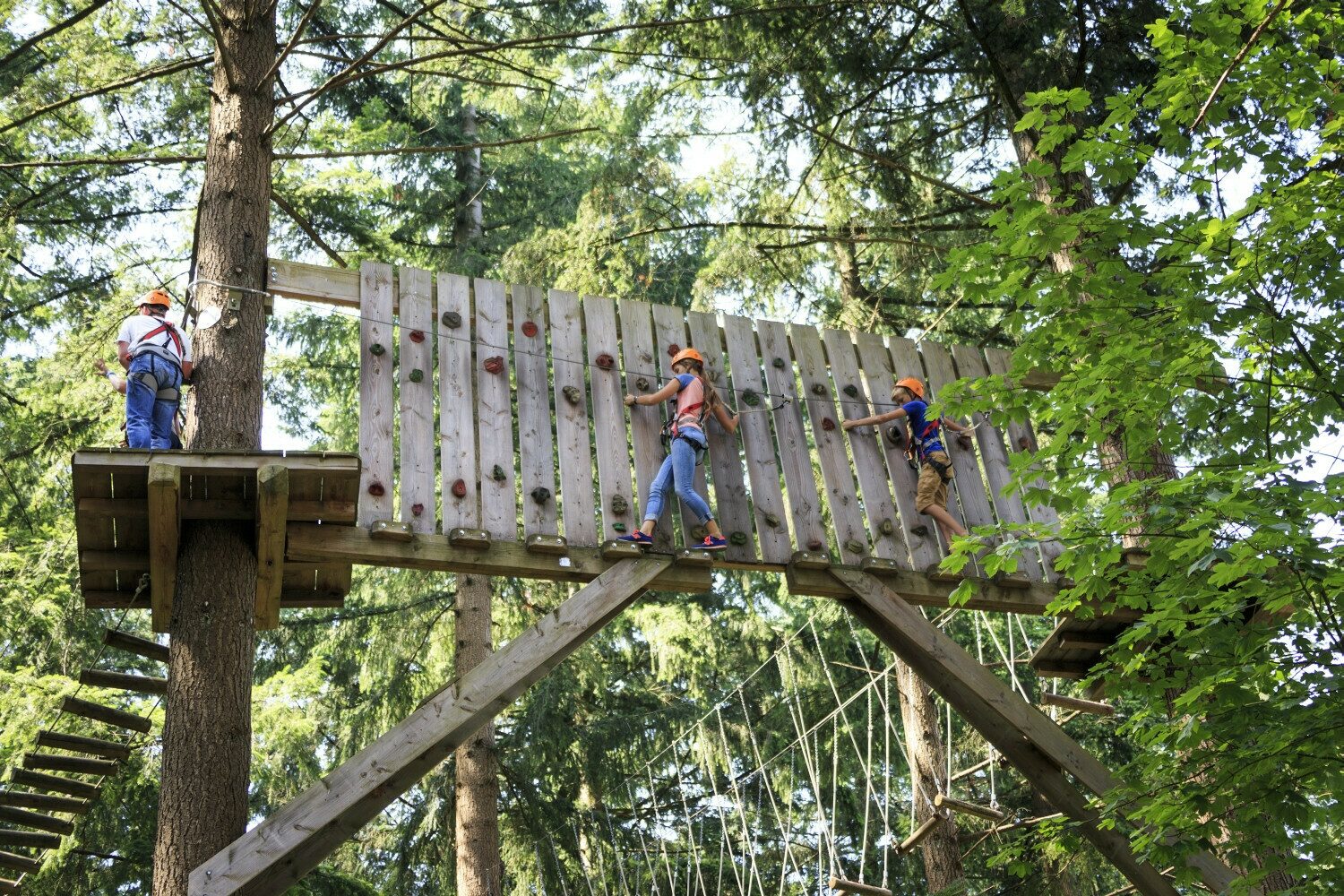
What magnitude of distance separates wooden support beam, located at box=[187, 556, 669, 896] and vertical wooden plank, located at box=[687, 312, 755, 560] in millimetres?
780

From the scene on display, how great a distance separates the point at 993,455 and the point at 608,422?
7.42 ft

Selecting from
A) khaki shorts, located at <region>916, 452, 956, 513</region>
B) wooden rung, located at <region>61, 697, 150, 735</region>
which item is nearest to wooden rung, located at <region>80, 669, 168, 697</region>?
wooden rung, located at <region>61, 697, 150, 735</region>

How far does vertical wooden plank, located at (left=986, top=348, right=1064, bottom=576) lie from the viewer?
6770 millimetres

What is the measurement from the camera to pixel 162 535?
5.23 metres

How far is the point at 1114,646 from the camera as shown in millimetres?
5453

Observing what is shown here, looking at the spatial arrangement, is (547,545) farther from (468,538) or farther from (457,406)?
(457,406)

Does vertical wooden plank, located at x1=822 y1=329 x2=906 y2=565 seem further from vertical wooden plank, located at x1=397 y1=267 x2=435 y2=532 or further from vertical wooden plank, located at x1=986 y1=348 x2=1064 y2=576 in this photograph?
vertical wooden plank, located at x1=397 y1=267 x2=435 y2=532

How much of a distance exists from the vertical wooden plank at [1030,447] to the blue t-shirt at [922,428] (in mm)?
447

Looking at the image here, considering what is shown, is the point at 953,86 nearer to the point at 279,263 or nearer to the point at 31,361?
the point at 279,263

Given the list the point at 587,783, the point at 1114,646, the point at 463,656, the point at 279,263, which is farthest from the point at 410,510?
the point at 587,783

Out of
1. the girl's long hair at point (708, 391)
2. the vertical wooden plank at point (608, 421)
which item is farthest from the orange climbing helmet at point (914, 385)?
the vertical wooden plank at point (608, 421)

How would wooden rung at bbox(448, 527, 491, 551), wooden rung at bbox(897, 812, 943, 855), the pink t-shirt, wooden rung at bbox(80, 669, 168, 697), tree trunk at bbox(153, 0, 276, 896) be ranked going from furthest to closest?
wooden rung at bbox(897, 812, 943, 855) → the pink t-shirt → wooden rung at bbox(80, 669, 168, 697) → wooden rung at bbox(448, 527, 491, 551) → tree trunk at bbox(153, 0, 276, 896)

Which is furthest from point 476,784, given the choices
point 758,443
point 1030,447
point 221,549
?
point 1030,447

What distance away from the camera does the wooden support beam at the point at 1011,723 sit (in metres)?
6.01
